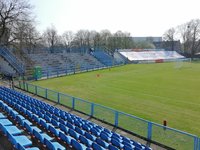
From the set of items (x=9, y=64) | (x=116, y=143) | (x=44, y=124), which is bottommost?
(x=116, y=143)

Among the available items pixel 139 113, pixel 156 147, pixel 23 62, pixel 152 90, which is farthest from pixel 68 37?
pixel 156 147

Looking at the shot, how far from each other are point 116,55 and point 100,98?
54.5 m

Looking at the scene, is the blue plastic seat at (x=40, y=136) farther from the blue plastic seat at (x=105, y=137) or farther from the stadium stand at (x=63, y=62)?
the stadium stand at (x=63, y=62)

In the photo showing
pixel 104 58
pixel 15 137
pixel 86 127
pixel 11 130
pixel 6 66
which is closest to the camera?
pixel 15 137

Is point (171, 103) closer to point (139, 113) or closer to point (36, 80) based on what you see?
point (139, 113)

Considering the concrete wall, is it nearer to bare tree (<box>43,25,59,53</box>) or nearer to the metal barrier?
the metal barrier

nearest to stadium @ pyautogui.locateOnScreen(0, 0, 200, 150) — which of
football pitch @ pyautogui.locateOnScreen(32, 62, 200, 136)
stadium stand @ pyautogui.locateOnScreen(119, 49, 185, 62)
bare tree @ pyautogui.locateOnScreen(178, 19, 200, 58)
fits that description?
football pitch @ pyautogui.locateOnScreen(32, 62, 200, 136)

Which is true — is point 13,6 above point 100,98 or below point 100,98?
above

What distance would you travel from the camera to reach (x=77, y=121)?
1308cm

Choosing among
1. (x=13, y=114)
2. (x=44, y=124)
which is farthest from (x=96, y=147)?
(x=13, y=114)

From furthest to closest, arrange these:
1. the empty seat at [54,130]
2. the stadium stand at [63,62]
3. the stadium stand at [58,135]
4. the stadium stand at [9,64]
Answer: the stadium stand at [63,62]
the stadium stand at [9,64]
the empty seat at [54,130]
the stadium stand at [58,135]

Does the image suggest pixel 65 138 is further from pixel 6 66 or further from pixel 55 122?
pixel 6 66

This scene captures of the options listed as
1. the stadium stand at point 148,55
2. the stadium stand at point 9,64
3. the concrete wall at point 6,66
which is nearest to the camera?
the concrete wall at point 6,66

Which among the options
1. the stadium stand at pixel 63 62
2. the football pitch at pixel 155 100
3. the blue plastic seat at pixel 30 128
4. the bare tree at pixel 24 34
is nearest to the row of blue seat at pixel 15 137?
the blue plastic seat at pixel 30 128
